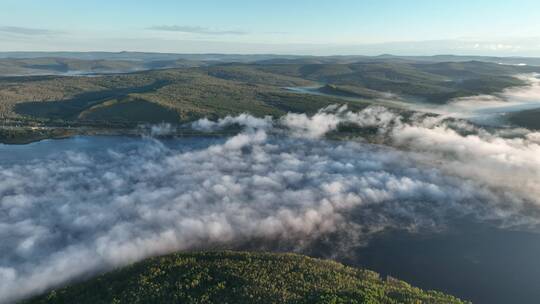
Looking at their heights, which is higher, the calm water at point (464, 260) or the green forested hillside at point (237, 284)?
the green forested hillside at point (237, 284)

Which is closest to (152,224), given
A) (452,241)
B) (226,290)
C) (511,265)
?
(226,290)

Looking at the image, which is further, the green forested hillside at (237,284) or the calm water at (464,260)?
the calm water at (464,260)

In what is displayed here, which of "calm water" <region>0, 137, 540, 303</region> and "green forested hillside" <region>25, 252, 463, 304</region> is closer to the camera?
"green forested hillside" <region>25, 252, 463, 304</region>

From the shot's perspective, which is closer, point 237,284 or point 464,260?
point 237,284

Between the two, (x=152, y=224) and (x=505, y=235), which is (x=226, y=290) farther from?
(x=505, y=235)

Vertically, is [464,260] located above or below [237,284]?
below
